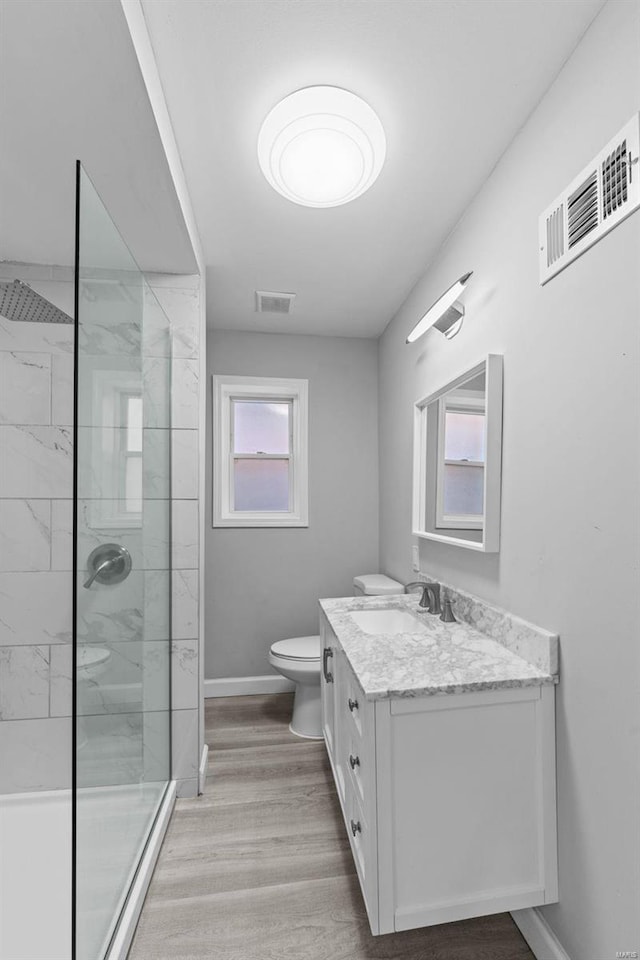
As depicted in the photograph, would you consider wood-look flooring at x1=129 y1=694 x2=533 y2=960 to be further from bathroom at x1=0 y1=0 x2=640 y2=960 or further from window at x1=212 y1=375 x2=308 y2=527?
window at x1=212 y1=375 x2=308 y2=527

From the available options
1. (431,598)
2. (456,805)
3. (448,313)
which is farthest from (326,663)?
(448,313)

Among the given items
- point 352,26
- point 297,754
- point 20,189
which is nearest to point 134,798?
point 297,754

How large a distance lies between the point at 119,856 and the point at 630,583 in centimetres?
154

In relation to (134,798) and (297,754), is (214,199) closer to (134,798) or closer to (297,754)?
(134,798)

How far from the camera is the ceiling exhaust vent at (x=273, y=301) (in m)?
2.61

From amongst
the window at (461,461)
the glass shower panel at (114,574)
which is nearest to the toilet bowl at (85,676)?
the glass shower panel at (114,574)

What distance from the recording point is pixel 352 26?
1174mm

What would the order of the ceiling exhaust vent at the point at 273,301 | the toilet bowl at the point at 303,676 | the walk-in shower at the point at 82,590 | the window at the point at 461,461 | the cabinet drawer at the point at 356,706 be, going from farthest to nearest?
1. the ceiling exhaust vent at the point at 273,301
2. the toilet bowl at the point at 303,676
3. the window at the point at 461,461
4. the cabinet drawer at the point at 356,706
5. the walk-in shower at the point at 82,590

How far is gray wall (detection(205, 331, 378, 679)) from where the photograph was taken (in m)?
3.08

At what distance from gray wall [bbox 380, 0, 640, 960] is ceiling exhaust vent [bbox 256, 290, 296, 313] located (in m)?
1.25

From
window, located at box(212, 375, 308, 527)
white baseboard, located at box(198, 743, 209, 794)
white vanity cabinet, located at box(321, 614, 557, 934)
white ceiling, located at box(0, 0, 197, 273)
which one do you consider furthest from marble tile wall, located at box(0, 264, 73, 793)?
white vanity cabinet, located at box(321, 614, 557, 934)

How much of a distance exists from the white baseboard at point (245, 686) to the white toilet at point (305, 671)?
426 millimetres

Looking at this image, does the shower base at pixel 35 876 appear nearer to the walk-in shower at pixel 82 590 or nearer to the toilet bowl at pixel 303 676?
the walk-in shower at pixel 82 590

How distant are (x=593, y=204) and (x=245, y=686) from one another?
117 inches
